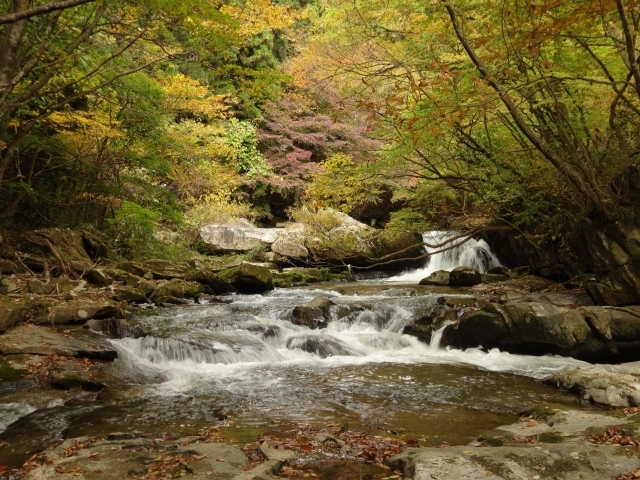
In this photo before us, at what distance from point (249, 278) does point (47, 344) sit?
7.34 meters

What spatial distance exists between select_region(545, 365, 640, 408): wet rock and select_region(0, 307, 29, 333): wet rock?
8061 mm

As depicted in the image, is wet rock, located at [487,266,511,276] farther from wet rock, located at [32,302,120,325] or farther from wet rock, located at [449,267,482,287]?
wet rock, located at [32,302,120,325]

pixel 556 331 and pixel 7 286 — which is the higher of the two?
pixel 7 286

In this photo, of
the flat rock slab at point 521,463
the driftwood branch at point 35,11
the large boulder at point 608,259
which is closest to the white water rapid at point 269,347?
the large boulder at point 608,259

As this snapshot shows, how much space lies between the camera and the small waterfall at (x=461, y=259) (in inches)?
657

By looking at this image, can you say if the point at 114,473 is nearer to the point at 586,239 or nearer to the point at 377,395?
the point at 377,395

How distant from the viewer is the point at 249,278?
44.7ft

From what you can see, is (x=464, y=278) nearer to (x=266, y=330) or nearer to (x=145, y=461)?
(x=266, y=330)

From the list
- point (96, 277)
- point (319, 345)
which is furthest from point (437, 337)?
point (96, 277)

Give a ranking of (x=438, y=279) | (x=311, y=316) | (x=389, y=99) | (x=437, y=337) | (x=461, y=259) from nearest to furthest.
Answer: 1. (x=389, y=99)
2. (x=437, y=337)
3. (x=311, y=316)
4. (x=438, y=279)
5. (x=461, y=259)

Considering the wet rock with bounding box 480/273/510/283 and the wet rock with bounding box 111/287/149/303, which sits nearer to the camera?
the wet rock with bounding box 111/287/149/303

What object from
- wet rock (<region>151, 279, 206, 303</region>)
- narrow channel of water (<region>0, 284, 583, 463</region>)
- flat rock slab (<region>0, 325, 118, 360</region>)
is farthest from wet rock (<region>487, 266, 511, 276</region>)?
flat rock slab (<region>0, 325, 118, 360</region>)

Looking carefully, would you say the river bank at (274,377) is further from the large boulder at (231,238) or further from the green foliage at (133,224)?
the large boulder at (231,238)

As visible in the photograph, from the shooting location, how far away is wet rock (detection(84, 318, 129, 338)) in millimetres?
8016
